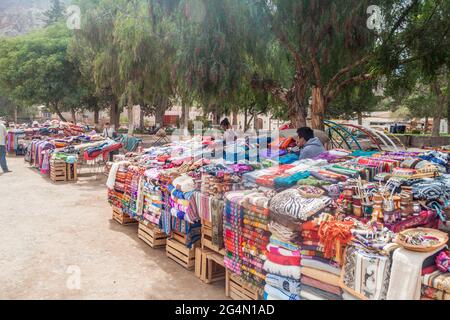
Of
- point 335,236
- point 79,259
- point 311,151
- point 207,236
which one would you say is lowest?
point 79,259

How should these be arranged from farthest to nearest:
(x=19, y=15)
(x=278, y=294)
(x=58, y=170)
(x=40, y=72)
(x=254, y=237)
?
(x=19, y=15)
(x=40, y=72)
(x=58, y=170)
(x=254, y=237)
(x=278, y=294)

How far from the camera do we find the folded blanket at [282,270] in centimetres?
330

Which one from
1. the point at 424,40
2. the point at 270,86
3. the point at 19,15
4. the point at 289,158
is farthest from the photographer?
the point at 19,15

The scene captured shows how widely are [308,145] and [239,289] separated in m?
2.50

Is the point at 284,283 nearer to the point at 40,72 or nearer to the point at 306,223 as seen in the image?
the point at 306,223

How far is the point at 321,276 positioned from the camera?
3.11 m

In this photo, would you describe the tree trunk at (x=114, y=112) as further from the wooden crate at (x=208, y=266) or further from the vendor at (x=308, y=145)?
the wooden crate at (x=208, y=266)

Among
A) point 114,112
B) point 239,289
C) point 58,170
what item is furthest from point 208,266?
point 114,112

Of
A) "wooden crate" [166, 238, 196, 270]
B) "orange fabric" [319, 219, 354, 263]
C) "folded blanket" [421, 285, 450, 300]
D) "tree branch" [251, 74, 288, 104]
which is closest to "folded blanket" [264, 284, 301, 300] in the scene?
"orange fabric" [319, 219, 354, 263]

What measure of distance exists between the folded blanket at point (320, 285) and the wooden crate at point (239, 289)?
767mm

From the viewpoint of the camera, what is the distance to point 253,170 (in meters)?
5.22
